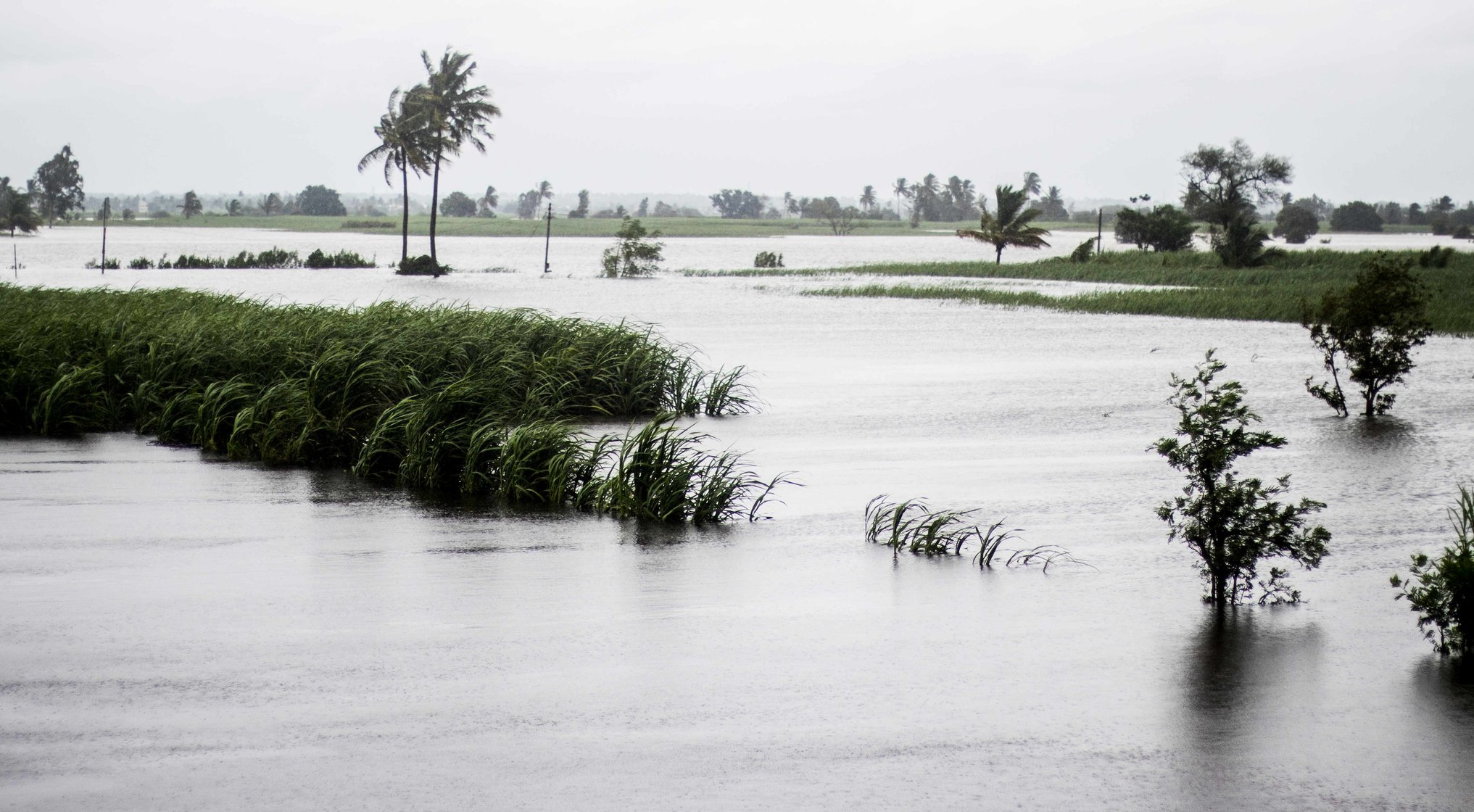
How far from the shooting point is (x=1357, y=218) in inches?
7170

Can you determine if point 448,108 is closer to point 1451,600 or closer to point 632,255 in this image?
point 632,255

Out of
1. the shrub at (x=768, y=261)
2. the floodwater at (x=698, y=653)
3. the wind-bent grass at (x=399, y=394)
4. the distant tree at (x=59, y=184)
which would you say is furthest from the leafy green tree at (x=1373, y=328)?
the distant tree at (x=59, y=184)

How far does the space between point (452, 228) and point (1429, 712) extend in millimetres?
192026

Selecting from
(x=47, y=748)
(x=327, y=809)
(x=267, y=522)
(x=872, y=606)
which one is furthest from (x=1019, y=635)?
(x=267, y=522)

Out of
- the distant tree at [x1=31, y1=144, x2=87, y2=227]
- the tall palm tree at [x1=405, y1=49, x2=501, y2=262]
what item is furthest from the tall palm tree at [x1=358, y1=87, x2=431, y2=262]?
the distant tree at [x1=31, y1=144, x2=87, y2=227]

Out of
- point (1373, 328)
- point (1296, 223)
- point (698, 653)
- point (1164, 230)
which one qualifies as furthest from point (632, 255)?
point (1296, 223)

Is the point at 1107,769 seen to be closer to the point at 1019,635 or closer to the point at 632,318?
the point at 1019,635

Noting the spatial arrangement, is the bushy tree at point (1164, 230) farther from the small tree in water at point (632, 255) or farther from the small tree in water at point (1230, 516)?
the small tree in water at point (1230, 516)

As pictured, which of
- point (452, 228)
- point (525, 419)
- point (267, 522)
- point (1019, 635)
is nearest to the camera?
point (1019, 635)

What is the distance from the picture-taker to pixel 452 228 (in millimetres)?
191375

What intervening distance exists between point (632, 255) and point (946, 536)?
210 ft

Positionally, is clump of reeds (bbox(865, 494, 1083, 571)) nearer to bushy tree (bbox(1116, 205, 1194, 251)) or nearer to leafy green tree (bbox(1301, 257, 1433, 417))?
leafy green tree (bbox(1301, 257, 1433, 417))

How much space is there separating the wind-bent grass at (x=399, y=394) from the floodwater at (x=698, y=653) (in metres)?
0.62

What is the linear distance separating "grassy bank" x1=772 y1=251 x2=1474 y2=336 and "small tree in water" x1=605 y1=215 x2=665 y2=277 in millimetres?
7224
